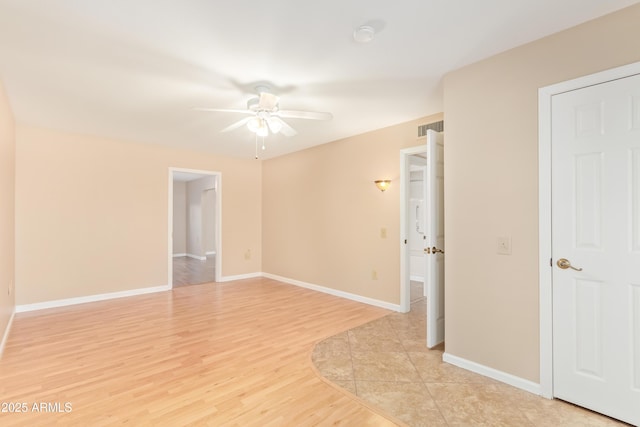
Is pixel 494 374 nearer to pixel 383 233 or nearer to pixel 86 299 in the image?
pixel 383 233

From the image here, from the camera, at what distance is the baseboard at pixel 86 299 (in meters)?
4.25

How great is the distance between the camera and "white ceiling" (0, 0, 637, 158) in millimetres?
1891

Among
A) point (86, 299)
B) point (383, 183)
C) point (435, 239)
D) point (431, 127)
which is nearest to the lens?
point (435, 239)

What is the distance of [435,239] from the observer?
10.1ft

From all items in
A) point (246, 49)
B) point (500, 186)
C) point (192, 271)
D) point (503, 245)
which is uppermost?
point (246, 49)

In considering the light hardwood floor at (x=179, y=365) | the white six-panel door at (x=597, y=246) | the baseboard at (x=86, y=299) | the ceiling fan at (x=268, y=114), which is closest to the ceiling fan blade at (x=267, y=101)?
the ceiling fan at (x=268, y=114)

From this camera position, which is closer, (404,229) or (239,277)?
(404,229)

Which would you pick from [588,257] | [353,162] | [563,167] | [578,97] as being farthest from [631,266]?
[353,162]

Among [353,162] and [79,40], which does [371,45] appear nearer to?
[79,40]

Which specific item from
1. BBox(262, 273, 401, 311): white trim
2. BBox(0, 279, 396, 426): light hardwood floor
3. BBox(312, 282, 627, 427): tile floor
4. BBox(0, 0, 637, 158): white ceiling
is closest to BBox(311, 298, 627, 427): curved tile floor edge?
BBox(312, 282, 627, 427): tile floor

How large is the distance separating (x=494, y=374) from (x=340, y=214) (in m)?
3.11

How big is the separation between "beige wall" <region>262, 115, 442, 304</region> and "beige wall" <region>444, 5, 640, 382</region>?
1.24 metres

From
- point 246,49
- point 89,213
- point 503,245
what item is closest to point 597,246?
point 503,245

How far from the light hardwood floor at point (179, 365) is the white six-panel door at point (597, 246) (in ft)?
4.56
